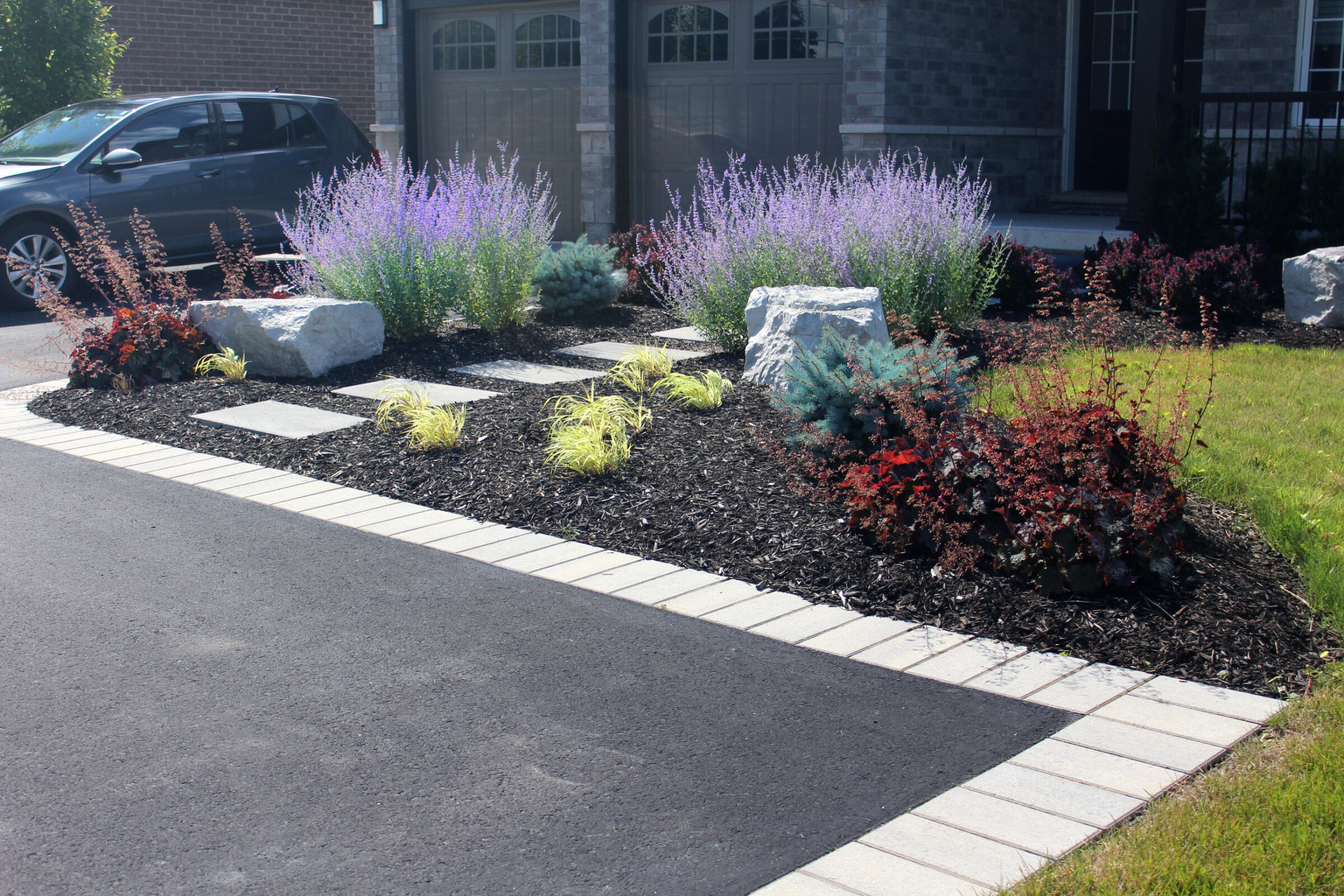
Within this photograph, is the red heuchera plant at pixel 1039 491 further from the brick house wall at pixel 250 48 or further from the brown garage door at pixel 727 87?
the brick house wall at pixel 250 48

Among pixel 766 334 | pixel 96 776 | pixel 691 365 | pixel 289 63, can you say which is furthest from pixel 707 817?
pixel 289 63

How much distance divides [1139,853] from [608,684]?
1.50 metres

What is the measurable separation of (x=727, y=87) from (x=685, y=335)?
517cm

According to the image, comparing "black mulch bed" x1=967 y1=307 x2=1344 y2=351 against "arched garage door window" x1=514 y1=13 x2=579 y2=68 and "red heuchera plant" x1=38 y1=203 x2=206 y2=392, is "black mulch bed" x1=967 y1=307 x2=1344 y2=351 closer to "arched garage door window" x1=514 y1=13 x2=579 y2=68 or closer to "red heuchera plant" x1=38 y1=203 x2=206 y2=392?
"red heuchera plant" x1=38 y1=203 x2=206 y2=392

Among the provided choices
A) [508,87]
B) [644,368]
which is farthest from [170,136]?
[644,368]

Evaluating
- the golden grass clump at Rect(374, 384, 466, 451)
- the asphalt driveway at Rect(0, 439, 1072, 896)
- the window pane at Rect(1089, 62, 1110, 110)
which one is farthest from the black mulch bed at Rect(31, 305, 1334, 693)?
the window pane at Rect(1089, 62, 1110, 110)

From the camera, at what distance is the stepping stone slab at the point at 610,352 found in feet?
27.0

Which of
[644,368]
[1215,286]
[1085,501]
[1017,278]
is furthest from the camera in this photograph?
[1017,278]

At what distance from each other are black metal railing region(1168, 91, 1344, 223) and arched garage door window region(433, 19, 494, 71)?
827cm

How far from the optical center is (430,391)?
7.15m

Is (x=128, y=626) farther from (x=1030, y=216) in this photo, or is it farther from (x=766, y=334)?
(x=1030, y=216)

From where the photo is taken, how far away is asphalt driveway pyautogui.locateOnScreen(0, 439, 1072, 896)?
2.66m

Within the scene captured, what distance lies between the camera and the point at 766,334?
712 centimetres

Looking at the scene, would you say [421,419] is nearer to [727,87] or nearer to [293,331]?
[293,331]
